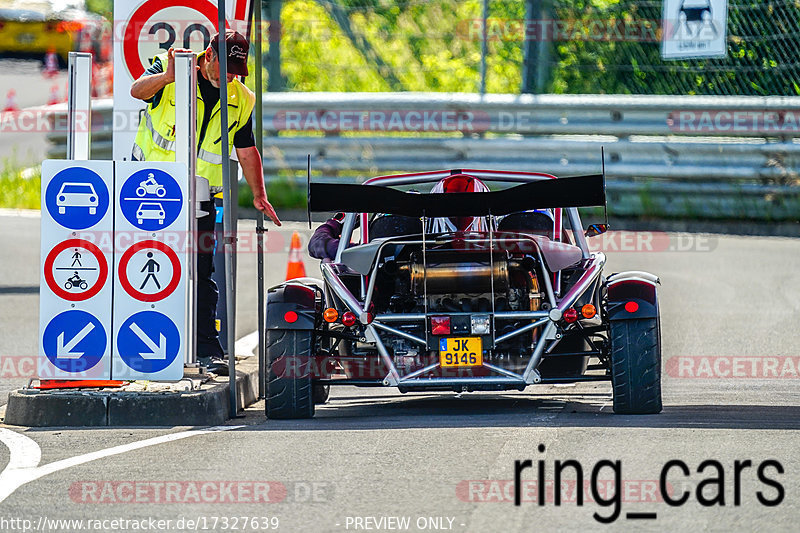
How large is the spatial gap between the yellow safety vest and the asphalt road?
5.55ft

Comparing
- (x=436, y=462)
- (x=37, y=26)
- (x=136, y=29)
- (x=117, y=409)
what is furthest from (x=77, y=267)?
(x=37, y=26)

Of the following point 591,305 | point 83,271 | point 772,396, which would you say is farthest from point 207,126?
point 772,396

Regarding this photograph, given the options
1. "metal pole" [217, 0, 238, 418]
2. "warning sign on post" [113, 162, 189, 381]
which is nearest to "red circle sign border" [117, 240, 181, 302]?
"warning sign on post" [113, 162, 189, 381]

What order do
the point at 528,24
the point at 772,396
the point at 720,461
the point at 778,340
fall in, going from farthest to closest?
1. the point at 528,24
2. the point at 778,340
3. the point at 772,396
4. the point at 720,461

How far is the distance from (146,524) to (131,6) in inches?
213

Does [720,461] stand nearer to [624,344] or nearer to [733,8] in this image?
[624,344]

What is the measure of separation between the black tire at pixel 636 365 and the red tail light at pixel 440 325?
0.90m

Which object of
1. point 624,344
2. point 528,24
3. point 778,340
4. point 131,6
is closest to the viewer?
point 624,344

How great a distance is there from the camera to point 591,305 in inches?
332

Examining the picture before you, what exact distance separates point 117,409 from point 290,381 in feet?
3.13

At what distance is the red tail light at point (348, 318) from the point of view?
27.9ft

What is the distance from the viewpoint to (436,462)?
6.85 m

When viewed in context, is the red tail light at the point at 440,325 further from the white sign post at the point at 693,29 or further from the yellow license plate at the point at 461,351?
the white sign post at the point at 693,29

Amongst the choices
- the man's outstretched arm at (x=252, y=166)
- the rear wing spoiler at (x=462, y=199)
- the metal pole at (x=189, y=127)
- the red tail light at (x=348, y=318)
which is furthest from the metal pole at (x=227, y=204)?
the red tail light at (x=348, y=318)
